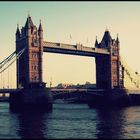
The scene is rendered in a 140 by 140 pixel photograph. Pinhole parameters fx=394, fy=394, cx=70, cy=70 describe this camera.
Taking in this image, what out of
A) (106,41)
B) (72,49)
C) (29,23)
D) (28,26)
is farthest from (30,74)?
(106,41)

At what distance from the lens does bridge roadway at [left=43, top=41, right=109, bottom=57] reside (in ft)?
476

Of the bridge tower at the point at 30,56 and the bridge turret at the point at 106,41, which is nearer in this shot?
the bridge tower at the point at 30,56

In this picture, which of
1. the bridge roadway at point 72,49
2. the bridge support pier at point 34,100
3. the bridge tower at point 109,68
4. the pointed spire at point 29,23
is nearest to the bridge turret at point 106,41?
the bridge tower at point 109,68

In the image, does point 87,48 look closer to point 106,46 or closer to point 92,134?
point 106,46

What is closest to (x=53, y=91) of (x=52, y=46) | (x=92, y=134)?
(x=52, y=46)

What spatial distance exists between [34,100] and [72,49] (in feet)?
104

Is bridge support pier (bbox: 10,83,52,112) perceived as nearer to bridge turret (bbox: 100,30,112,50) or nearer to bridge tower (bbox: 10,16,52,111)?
bridge tower (bbox: 10,16,52,111)

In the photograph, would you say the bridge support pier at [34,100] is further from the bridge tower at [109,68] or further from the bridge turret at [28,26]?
the bridge tower at [109,68]

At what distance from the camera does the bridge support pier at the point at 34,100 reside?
12838 cm

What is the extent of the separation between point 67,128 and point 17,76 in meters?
73.9

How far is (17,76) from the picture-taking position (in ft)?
474

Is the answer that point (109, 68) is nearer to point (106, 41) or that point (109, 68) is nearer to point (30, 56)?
point (106, 41)

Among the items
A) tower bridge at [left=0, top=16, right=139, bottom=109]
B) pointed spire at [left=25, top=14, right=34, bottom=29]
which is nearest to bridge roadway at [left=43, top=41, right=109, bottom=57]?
tower bridge at [left=0, top=16, right=139, bottom=109]

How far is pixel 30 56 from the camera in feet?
461
